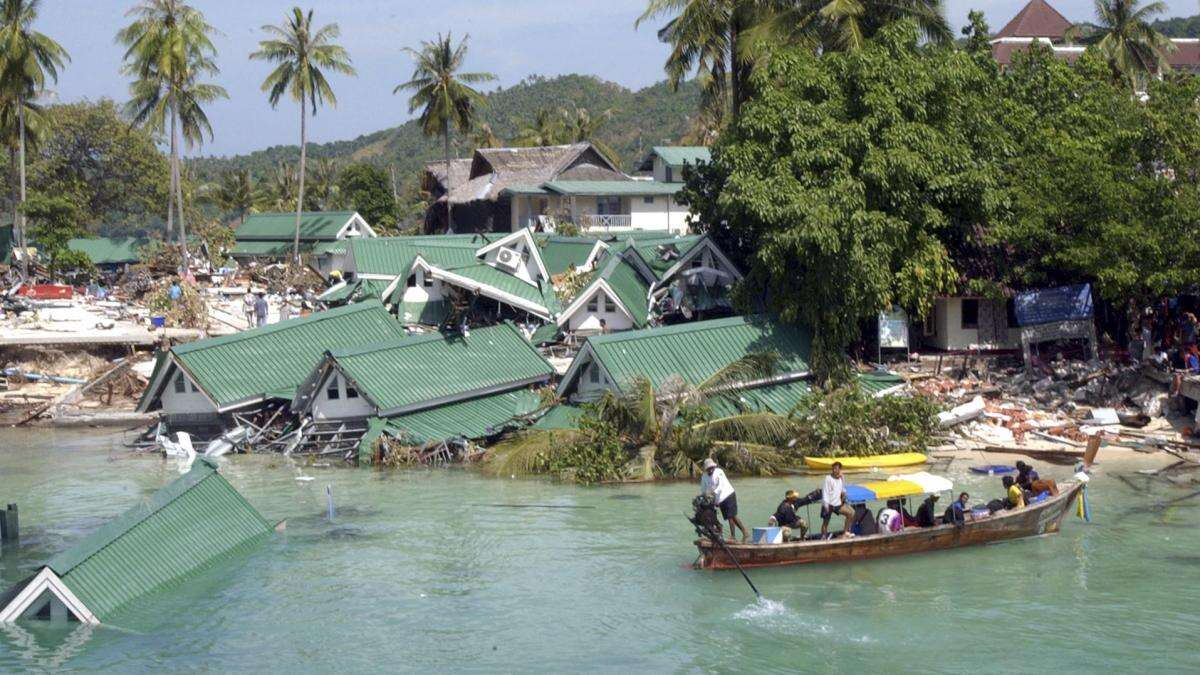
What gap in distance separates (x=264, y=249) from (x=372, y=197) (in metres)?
12.6

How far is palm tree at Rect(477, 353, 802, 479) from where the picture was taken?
29.3 m

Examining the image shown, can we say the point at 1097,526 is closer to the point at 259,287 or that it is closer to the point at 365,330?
the point at 365,330

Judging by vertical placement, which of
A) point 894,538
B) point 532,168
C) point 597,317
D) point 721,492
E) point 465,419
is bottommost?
point 894,538

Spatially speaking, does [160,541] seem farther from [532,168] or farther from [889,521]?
[532,168]

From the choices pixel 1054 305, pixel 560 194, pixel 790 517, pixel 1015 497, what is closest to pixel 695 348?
pixel 1054 305

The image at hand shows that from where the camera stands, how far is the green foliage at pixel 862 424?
97.1 ft

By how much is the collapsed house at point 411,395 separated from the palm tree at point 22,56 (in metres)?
34.1

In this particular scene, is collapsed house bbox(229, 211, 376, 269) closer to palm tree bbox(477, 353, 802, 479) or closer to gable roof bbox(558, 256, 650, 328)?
gable roof bbox(558, 256, 650, 328)

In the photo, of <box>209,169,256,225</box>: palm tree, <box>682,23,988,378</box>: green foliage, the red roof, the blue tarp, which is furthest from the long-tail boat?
<box>209,169,256,225</box>: palm tree

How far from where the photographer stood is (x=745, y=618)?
1966 cm

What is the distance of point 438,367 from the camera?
34125 mm

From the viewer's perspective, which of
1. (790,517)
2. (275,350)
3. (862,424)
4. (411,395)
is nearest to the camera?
(790,517)

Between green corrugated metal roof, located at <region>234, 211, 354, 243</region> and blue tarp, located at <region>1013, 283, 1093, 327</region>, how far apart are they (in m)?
44.0

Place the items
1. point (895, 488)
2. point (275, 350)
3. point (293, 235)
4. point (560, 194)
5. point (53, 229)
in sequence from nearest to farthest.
Answer: point (895, 488), point (275, 350), point (560, 194), point (53, 229), point (293, 235)
